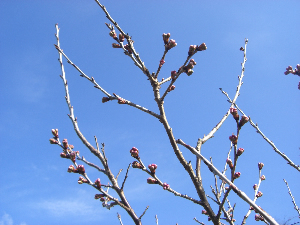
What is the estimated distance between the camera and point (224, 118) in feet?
9.20

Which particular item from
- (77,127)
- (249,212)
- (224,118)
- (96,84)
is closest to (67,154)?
(77,127)

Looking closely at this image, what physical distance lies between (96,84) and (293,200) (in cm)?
363

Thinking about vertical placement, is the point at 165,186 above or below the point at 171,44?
below


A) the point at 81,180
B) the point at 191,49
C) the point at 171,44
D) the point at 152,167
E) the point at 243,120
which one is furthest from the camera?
the point at 81,180

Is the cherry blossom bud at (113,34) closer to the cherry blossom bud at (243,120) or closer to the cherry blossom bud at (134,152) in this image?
the cherry blossom bud at (134,152)

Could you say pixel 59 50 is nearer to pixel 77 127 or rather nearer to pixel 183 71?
pixel 77 127

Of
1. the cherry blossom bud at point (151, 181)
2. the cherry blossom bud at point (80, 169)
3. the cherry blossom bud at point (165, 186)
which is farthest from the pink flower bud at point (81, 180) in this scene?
the cherry blossom bud at point (165, 186)

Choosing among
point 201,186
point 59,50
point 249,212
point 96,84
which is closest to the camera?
point 201,186

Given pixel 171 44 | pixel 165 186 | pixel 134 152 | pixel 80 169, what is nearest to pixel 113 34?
pixel 171 44

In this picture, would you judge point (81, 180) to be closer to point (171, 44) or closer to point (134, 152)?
point (134, 152)

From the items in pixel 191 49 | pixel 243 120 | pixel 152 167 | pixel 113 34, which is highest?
pixel 113 34

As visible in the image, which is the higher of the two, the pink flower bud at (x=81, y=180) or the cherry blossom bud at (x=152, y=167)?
the pink flower bud at (x=81, y=180)

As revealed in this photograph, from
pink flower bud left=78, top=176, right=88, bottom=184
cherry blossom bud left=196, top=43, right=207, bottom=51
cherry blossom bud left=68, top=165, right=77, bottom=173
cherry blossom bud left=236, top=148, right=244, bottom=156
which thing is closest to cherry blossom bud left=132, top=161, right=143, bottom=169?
pink flower bud left=78, top=176, right=88, bottom=184

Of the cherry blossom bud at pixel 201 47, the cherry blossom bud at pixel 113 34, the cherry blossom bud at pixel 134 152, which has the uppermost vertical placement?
the cherry blossom bud at pixel 113 34
